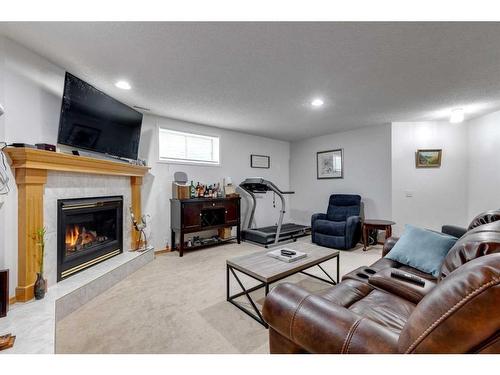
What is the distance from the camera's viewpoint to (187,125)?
4035 millimetres

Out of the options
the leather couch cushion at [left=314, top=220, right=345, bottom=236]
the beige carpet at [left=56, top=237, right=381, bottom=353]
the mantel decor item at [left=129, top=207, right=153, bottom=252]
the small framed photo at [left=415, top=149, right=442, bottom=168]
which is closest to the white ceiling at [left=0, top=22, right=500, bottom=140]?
the small framed photo at [left=415, top=149, right=442, bottom=168]

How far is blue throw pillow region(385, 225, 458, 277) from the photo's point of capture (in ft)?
5.52

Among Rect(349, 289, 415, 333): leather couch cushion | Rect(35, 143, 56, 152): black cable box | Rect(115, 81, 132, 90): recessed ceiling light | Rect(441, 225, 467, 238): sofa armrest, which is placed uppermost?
Rect(115, 81, 132, 90): recessed ceiling light

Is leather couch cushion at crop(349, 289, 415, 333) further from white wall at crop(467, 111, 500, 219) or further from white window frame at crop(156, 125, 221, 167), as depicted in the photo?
white wall at crop(467, 111, 500, 219)

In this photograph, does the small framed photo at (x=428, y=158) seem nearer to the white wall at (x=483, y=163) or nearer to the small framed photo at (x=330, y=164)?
the white wall at (x=483, y=163)

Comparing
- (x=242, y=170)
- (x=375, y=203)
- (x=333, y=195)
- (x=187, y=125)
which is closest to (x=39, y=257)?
(x=187, y=125)

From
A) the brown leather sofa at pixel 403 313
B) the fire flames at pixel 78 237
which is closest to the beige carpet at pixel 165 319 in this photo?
the fire flames at pixel 78 237

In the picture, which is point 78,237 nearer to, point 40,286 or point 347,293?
point 40,286

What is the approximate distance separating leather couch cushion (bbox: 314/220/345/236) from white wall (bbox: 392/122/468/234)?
1109 mm

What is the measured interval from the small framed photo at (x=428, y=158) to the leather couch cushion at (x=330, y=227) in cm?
180

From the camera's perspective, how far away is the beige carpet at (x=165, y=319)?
5.20 feet

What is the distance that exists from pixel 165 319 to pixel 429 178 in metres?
4.69
